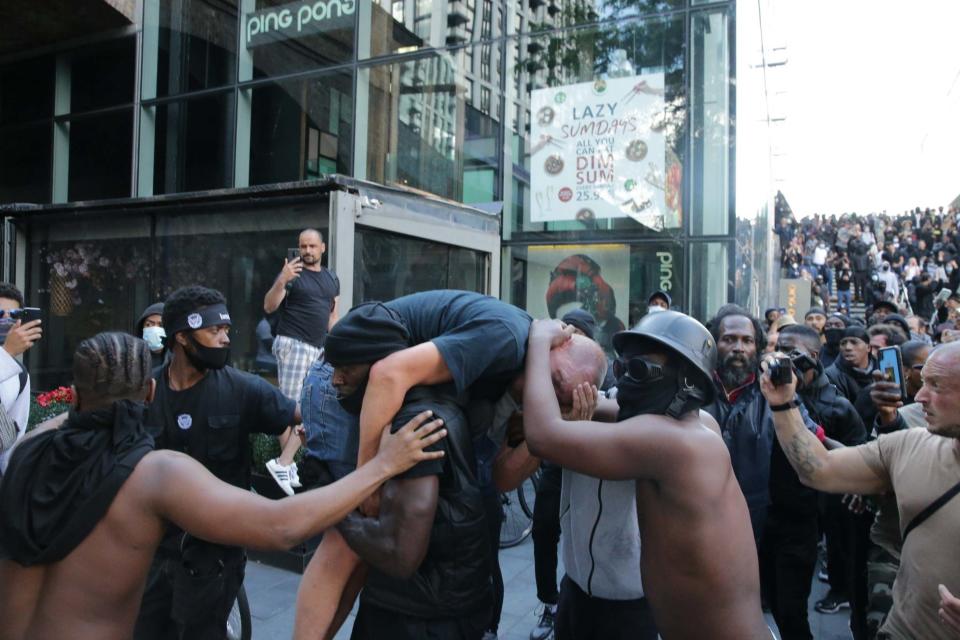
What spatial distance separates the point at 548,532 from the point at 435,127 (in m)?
8.50

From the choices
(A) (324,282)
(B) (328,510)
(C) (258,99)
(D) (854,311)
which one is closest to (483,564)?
(B) (328,510)

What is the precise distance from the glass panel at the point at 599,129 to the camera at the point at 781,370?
7074 mm

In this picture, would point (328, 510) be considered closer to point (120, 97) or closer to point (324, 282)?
point (324, 282)

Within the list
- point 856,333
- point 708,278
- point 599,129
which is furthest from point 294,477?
point 599,129

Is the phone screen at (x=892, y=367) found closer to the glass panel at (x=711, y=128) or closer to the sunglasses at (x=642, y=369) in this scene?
the sunglasses at (x=642, y=369)

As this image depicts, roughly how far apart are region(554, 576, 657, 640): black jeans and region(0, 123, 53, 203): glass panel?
1625cm

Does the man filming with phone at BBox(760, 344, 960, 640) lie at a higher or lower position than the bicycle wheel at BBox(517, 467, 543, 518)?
higher

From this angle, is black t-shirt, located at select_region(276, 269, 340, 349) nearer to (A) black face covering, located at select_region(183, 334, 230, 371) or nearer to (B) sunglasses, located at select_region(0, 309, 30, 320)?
(B) sunglasses, located at select_region(0, 309, 30, 320)

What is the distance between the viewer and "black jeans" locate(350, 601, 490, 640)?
2260mm

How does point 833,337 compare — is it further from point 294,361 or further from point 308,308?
point 294,361

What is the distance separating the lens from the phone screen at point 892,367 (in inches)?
134

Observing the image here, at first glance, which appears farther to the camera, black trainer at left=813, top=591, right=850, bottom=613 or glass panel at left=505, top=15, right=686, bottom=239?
glass panel at left=505, top=15, right=686, bottom=239

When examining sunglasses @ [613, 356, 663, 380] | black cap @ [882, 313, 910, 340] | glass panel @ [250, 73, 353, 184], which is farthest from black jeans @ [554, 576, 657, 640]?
glass panel @ [250, 73, 353, 184]

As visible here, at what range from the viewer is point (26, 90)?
51.3 feet
